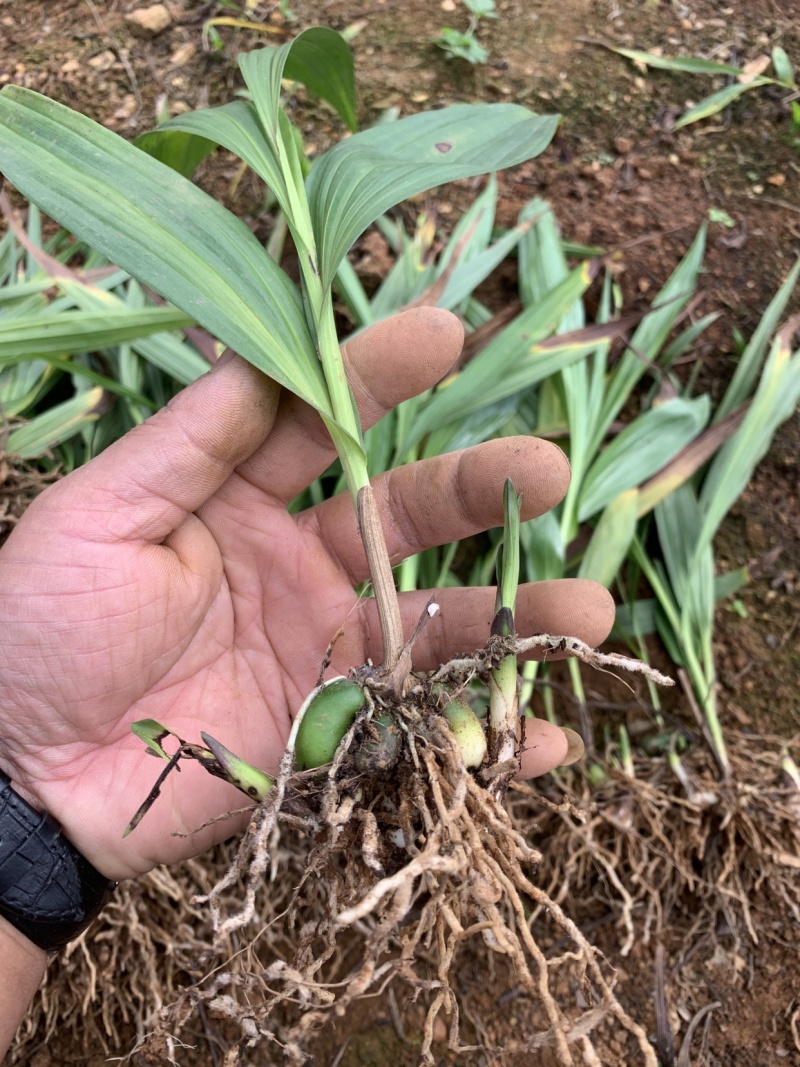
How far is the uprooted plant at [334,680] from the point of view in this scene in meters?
0.78

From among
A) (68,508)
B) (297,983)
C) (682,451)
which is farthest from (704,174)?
(297,983)

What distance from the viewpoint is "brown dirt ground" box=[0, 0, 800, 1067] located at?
1.48m

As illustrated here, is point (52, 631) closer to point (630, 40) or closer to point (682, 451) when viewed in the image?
point (682, 451)

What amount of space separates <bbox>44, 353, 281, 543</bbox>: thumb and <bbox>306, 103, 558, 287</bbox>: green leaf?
0.66 ft

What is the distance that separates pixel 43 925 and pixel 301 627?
0.51 meters

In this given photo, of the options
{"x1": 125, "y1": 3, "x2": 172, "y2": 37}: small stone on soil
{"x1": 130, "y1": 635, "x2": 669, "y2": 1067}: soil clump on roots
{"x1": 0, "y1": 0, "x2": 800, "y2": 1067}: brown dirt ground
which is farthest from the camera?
{"x1": 125, "y1": 3, "x2": 172, "y2": 37}: small stone on soil

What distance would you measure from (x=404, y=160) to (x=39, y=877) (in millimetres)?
1089

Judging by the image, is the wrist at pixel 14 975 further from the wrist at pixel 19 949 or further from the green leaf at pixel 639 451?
the green leaf at pixel 639 451

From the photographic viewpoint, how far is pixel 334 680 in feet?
2.88

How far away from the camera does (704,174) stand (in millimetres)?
1835

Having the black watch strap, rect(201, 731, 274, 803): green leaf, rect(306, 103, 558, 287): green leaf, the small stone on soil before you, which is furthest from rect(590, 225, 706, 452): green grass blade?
→ the small stone on soil

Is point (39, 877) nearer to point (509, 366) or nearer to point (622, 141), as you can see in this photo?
point (509, 366)

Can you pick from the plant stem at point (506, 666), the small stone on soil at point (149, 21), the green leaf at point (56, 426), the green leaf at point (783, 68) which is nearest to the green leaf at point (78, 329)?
the green leaf at point (56, 426)

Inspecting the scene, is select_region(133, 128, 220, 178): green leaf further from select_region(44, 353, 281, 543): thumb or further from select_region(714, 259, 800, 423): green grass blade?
select_region(714, 259, 800, 423): green grass blade
